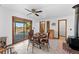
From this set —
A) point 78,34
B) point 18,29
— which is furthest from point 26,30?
point 78,34

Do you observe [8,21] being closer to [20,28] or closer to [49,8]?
[20,28]

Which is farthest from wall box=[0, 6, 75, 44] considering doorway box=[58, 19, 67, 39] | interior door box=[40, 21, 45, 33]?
interior door box=[40, 21, 45, 33]

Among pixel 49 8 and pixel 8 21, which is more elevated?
pixel 49 8

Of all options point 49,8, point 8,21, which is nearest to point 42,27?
point 49,8

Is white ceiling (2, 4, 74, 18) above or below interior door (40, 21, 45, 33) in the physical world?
above

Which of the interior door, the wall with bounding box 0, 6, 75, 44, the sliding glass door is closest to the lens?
the wall with bounding box 0, 6, 75, 44

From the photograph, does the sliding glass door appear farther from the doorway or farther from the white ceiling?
the doorway

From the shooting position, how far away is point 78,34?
6.31 ft

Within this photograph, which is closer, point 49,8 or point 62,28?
point 49,8

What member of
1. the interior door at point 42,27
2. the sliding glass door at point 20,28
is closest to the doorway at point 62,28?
the interior door at point 42,27

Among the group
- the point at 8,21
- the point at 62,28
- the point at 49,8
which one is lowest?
the point at 62,28

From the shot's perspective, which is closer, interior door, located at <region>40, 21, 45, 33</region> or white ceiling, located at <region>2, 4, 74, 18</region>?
white ceiling, located at <region>2, 4, 74, 18</region>

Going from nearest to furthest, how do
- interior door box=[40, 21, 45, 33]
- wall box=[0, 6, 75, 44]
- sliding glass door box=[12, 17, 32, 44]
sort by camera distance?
1. wall box=[0, 6, 75, 44]
2. sliding glass door box=[12, 17, 32, 44]
3. interior door box=[40, 21, 45, 33]
